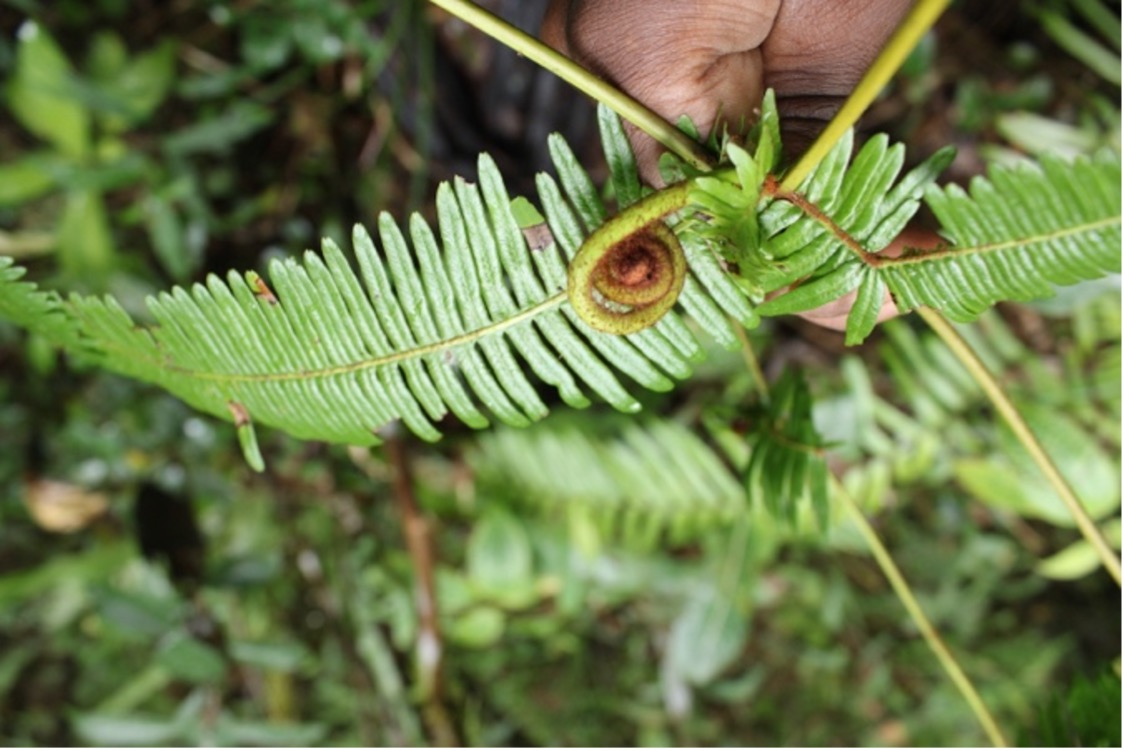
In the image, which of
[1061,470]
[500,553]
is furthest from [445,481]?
[1061,470]

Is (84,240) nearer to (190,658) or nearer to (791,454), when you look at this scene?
(190,658)

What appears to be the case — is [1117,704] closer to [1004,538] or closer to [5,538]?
[1004,538]

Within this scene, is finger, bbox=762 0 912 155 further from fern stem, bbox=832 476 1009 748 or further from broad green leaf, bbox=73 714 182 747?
broad green leaf, bbox=73 714 182 747

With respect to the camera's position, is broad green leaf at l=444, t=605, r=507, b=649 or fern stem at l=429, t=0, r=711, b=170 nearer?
fern stem at l=429, t=0, r=711, b=170

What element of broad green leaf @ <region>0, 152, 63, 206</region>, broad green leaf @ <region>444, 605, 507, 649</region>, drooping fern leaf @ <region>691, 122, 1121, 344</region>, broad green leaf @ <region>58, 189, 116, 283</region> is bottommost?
broad green leaf @ <region>444, 605, 507, 649</region>

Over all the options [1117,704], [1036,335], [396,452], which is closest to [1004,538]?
[1036,335]

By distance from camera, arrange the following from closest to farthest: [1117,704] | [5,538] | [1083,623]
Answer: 1. [1117,704]
2. [5,538]
3. [1083,623]

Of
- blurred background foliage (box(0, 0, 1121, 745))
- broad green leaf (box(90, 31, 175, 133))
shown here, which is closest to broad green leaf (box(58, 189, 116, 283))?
blurred background foliage (box(0, 0, 1121, 745))
